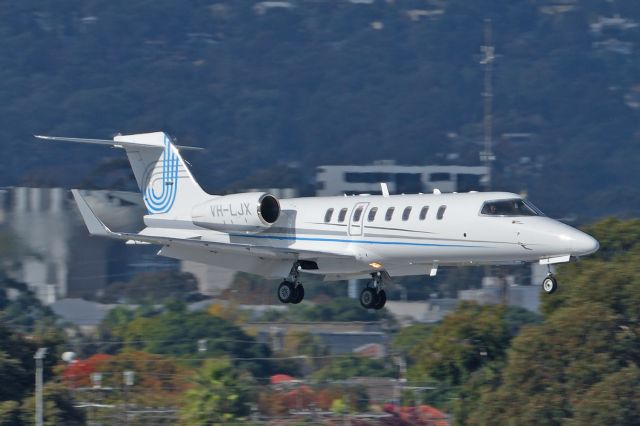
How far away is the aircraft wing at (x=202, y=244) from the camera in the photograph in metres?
27.5

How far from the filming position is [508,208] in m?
Result: 25.5

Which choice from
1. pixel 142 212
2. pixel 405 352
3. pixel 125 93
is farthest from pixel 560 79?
pixel 142 212

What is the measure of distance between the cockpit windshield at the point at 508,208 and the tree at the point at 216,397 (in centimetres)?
2087

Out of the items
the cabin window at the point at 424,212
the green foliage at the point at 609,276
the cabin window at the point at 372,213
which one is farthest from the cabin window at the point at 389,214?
the green foliage at the point at 609,276

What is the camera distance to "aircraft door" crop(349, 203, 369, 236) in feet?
88.8

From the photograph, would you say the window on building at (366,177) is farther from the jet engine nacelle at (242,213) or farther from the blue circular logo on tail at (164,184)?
the jet engine nacelle at (242,213)

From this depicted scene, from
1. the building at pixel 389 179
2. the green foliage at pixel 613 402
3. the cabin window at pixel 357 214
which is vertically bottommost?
the green foliage at pixel 613 402

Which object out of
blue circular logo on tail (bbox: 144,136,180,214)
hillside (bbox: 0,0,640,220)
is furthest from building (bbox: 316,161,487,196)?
blue circular logo on tail (bbox: 144,136,180,214)

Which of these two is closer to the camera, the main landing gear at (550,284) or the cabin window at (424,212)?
the main landing gear at (550,284)

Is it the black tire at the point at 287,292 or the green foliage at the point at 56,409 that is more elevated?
the black tire at the point at 287,292

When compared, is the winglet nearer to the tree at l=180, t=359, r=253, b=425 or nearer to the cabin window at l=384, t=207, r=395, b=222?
the cabin window at l=384, t=207, r=395, b=222

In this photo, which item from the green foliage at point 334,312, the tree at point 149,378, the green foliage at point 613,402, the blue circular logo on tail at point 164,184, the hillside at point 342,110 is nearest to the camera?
the blue circular logo on tail at point 164,184

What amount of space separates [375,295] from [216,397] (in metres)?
17.9

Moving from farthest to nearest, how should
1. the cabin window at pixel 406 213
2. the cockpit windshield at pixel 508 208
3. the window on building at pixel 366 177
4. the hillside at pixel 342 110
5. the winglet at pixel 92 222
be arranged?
the hillside at pixel 342 110 → the window on building at pixel 366 177 → the winglet at pixel 92 222 → the cabin window at pixel 406 213 → the cockpit windshield at pixel 508 208
